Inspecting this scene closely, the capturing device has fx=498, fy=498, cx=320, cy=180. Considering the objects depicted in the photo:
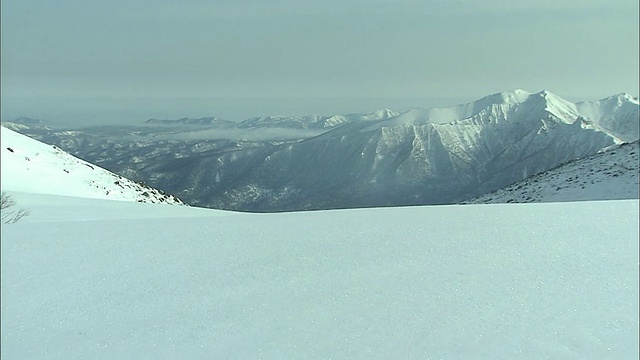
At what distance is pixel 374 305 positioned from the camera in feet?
17.9

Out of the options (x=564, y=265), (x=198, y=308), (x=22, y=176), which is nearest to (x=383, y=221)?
(x=564, y=265)

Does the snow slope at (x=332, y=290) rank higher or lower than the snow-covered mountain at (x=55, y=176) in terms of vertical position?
higher

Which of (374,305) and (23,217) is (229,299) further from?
(23,217)

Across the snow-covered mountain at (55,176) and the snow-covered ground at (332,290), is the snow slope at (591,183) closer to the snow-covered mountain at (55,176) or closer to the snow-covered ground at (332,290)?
the snow-covered ground at (332,290)

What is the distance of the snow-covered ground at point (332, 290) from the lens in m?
4.66

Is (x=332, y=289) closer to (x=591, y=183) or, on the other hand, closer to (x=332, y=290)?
(x=332, y=290)

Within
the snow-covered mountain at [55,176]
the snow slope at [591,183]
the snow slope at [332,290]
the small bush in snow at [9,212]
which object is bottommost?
the snow slope at [591,183]

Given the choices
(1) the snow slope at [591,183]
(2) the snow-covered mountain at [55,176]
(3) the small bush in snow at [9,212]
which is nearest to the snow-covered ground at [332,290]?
(3) the small bush in snow at [9,212]

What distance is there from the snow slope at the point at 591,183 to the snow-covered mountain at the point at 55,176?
24338 mm

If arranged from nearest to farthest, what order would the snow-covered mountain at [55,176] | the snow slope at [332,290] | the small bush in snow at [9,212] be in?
the snow slope at [332,290], the small bush in snow at [9,212], the snow-covered mountain at [55,176]

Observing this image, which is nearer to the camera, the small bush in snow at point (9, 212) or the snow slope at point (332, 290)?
the snow slope at point (332, 290)

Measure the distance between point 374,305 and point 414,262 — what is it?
5.22ft

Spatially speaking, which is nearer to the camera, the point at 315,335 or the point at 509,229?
the point at 315,335

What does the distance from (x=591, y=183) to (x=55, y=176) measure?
32497 mm
